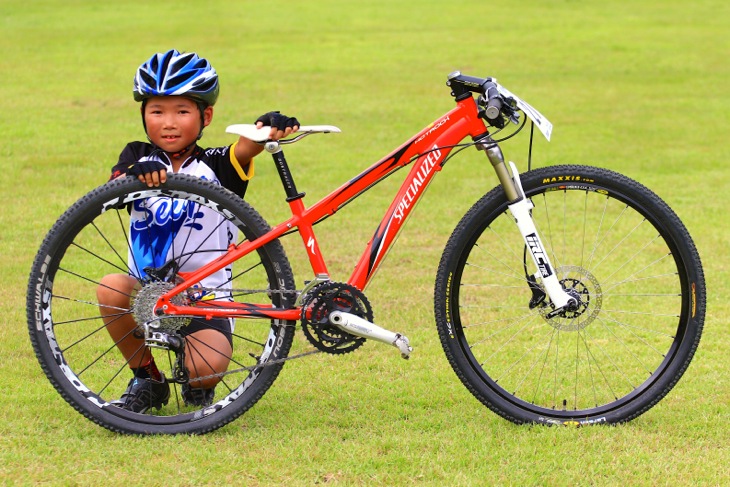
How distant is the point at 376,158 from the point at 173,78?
23.6 ft

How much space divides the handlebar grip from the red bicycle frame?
10 centimetres

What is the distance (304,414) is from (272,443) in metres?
0.40

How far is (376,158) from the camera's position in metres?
11.8

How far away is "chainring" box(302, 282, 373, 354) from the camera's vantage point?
4.48 m

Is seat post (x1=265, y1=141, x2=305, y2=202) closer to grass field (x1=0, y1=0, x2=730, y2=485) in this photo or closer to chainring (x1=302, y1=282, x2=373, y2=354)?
chainring (x1=302, y1=282, x2=373, y2=354)

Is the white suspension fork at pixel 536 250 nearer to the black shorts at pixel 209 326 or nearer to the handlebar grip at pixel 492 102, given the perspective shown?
the handlebar grip at pixel 492 102

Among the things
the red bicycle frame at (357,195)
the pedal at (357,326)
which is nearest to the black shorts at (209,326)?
the red bicycle frame at (357,195)

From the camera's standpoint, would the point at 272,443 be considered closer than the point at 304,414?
Yes

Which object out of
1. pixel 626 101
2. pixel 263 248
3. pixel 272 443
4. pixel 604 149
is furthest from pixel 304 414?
pixel 626 101

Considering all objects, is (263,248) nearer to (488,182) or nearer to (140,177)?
(140,177)

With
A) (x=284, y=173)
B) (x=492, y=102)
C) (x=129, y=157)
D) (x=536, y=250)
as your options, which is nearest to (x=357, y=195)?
(x=284, y=173)

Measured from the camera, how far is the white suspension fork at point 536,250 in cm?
455

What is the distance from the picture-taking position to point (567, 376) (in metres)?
5.40

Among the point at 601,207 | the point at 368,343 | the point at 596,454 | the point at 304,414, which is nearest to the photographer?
the point at 596,454
